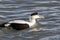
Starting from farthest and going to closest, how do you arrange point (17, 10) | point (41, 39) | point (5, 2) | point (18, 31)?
1. point (5, 2)
2. point (17, 10)
3. point (18, 31)
4. point (41, 39)

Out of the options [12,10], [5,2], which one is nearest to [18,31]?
[12,10]

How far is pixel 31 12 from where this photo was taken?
14219mm

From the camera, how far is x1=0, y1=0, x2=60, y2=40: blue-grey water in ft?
38.5

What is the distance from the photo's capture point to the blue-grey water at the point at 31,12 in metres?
11.7

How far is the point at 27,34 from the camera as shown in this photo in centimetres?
1188

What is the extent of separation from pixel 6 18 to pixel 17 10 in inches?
43.5

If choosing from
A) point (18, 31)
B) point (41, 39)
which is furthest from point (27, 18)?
point (41, 39)

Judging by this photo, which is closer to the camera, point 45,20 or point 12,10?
point 45,20

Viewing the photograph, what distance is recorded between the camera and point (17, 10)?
14.5m

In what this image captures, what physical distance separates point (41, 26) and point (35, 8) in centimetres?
220

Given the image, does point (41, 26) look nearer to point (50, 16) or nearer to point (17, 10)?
point (50, 16)

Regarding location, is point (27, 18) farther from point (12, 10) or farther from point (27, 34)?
point (27, 34)

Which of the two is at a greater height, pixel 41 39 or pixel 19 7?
pixel 19 7

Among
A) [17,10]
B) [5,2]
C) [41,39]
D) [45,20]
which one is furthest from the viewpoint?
[5,2]
